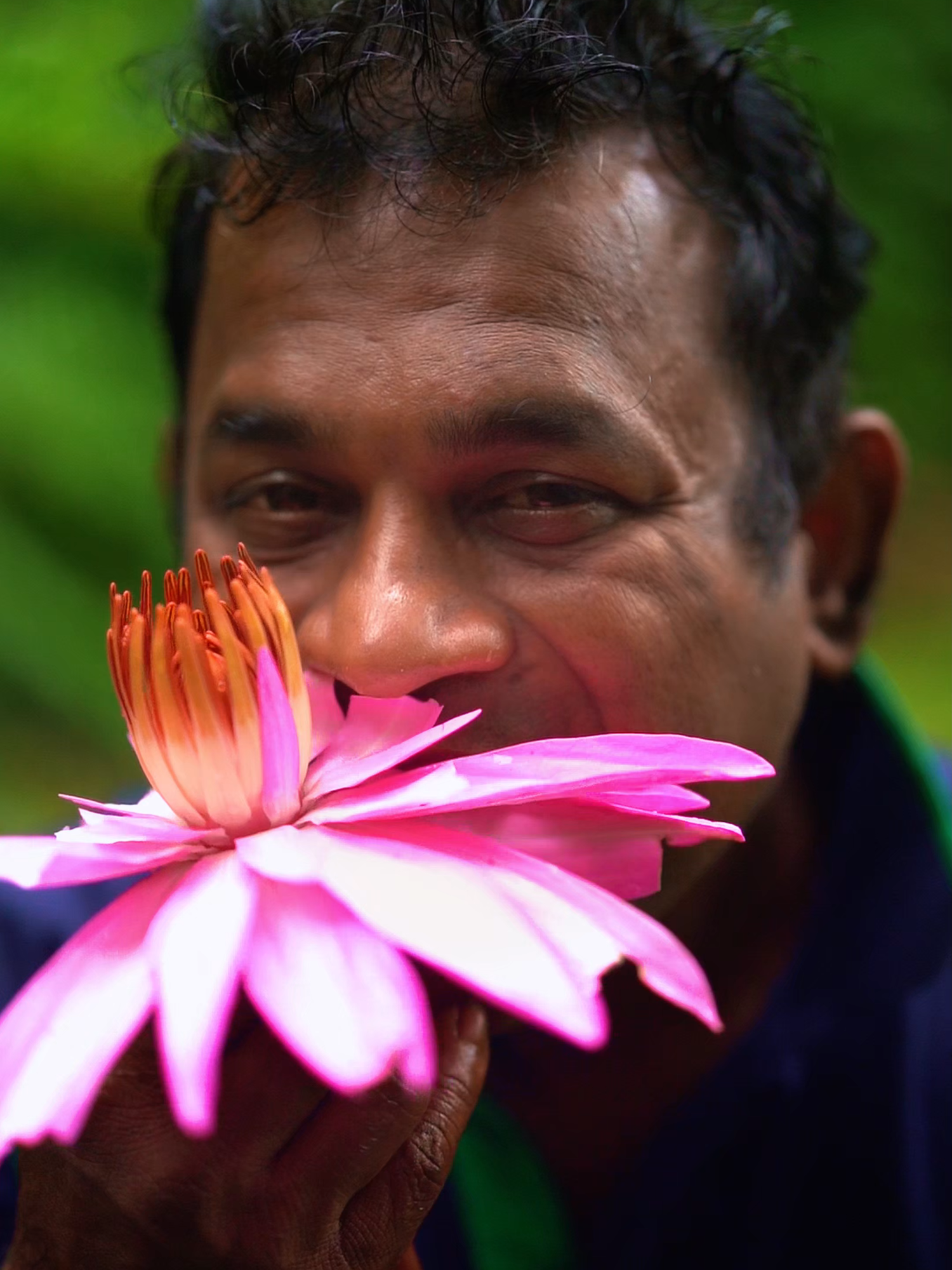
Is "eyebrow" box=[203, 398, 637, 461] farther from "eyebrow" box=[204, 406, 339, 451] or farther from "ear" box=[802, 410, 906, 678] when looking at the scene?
"ear" box=[802, 410, 906, 678]

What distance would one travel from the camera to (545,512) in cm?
91

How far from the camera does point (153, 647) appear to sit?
2.24 ft

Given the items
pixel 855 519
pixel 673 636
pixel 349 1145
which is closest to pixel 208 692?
pixel 349 1145

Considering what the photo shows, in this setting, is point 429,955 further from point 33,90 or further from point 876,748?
point 33,90

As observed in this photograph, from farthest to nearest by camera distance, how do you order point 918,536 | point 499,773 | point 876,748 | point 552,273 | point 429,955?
point 918,536 < point 876,748 < point 552,273 < point 499,773 < point 429,955

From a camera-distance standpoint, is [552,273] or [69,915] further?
[69,915]

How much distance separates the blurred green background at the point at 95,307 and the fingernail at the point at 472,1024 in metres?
1.69

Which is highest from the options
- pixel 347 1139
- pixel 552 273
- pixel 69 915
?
pixel 552 273

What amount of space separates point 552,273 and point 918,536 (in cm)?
217

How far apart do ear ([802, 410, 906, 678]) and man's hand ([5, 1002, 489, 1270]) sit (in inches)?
26.5

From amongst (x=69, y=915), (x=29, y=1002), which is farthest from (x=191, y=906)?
(x=69, y=915)

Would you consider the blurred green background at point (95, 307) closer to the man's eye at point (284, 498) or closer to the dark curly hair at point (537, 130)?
the dark curly hair at point (537, 130)

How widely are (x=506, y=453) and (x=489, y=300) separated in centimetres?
11

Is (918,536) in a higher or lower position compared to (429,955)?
→ lower
